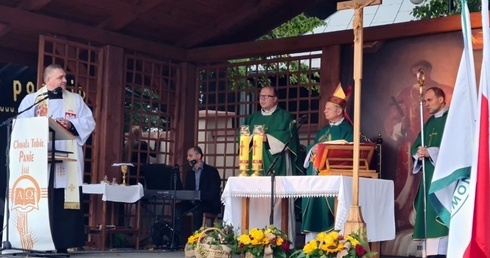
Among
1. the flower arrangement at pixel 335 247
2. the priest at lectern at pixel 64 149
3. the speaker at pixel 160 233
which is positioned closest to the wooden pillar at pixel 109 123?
the speaker at pixel 160 233

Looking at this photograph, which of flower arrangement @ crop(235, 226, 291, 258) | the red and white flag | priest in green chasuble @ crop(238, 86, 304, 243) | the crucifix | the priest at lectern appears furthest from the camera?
priest in green chasuble @ crop(238, 86, 304, 243)

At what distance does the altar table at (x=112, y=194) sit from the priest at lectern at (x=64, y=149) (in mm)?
1650

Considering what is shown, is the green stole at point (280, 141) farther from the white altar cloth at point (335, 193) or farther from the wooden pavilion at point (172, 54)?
the wooden pavilion at point (172, 54)

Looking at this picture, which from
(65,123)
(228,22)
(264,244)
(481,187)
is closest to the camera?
(481,187)

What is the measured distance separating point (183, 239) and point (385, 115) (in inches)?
113

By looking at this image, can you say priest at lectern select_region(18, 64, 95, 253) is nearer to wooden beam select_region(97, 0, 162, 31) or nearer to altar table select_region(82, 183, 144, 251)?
altar table select_region(82, 183, 144, 251)

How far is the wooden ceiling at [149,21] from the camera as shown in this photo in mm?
8680

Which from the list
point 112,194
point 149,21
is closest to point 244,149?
point 112,194

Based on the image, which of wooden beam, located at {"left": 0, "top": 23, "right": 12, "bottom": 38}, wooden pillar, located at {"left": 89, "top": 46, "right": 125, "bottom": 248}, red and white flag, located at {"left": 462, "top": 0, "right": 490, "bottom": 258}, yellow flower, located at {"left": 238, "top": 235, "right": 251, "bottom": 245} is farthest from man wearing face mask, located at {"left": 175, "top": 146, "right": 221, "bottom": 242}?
red and white flag, located at {"left": 462, "top": 0, "right": 490, "bottom": 258}

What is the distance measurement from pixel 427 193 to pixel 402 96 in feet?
6.40

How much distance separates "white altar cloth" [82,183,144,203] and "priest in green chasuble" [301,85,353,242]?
213 cm

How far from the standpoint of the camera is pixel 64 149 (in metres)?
6.96

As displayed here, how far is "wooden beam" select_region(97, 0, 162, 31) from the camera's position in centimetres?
923

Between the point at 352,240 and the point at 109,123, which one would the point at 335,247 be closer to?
the point at 352,240
